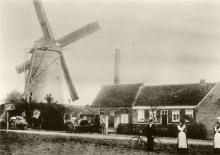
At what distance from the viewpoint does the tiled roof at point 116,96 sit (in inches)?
1516

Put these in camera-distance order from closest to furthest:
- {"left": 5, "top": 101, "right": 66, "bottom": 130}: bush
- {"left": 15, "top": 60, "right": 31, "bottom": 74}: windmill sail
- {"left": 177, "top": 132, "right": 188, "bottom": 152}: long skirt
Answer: {"left": 177, "top": 132, "right": 188, "bottom": 152}: long skirt < {"left": 15, "top": 60, "right": 31, "bottom": 74}: windmill sail < {"left": 5, "top": 101, "right": 66, "bottom": 130}: bush

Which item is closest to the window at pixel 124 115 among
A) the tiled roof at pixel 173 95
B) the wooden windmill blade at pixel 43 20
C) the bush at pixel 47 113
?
the tiled roof at pixel 173 95

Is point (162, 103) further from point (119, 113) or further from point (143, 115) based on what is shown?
point (119, 113)

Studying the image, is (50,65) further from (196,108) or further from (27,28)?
(196,108)

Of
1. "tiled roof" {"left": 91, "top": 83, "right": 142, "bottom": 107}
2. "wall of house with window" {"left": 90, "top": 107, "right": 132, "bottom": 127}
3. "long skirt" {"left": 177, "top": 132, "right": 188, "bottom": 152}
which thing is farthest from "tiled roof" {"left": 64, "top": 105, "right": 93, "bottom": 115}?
"long skirt" {"left": 177, "top": 132, "right": 188, "bottom": 152}

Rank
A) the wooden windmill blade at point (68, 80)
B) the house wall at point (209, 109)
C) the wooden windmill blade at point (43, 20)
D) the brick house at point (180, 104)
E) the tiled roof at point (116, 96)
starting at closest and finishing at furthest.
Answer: the wooden windmill blade at point (43, 20)
the wooden windmill blade at point (68, 80)
the house wall at point (209, 109)
the brick house at point (180, 104)
the tiled roof at point (116, 96)

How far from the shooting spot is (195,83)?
116 ft

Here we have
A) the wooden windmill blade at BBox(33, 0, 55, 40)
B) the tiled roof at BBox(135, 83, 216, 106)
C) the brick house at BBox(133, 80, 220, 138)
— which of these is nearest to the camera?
the wooden windmill blade at BBox(33, 0, 55, 40)

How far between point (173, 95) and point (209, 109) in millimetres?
4581

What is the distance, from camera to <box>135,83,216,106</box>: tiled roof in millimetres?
33438

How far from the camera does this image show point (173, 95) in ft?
116

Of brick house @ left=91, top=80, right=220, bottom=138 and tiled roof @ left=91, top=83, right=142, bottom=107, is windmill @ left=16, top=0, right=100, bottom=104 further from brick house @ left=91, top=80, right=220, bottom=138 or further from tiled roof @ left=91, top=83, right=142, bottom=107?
tiled roof @ left=91, top=83, right=142, bottom=107

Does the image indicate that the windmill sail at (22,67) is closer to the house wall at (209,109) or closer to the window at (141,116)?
the window at (141,116)

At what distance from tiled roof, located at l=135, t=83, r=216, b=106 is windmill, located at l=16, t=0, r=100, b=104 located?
976 cm
